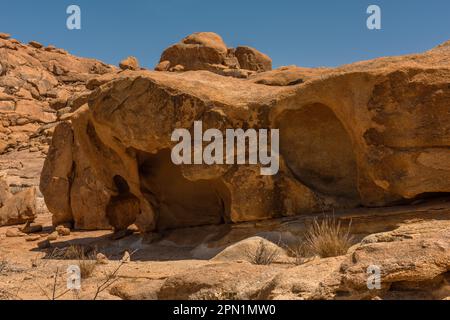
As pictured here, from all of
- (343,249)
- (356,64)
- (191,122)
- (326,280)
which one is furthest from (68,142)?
(326,280)

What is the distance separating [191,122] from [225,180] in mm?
1075

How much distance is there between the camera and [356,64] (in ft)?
22.0

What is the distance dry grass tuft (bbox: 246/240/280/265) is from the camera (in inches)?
220

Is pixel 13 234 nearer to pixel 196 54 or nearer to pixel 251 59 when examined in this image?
pixel 196 54

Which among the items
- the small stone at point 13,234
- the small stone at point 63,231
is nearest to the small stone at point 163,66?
the small stone at point 13,234

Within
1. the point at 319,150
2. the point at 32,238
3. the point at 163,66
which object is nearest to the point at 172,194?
the point at 319,150

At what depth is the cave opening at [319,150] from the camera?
6996 millimetres

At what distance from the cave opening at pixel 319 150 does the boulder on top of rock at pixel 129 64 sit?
2384 cm

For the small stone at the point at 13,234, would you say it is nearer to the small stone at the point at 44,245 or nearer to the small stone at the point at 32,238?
the small stone at the point at 32,238

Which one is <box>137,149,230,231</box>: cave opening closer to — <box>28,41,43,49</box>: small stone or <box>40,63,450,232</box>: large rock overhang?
<box>40,63,450,232</box>: large rock overhang

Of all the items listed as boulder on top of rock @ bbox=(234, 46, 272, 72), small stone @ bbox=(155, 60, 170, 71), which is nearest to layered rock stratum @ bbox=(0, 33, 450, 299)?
small stone @ bbox=(155, 60, 170, 71)

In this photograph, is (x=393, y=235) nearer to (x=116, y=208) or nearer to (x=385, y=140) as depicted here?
(x=385, y=140)

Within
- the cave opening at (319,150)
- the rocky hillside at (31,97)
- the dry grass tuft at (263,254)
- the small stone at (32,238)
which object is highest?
the rocky hillside at (31,97)
